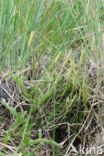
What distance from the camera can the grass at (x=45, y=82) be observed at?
140 cm

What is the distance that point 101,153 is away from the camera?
138 cm

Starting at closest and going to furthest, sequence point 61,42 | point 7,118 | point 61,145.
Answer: point 61,145
point 7,118
point 61,42

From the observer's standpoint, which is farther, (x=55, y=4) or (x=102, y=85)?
(x=55, y=4)

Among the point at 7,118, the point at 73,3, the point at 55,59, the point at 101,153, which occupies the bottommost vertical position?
the point at 101,153

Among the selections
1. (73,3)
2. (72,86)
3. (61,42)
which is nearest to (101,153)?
(72,86)

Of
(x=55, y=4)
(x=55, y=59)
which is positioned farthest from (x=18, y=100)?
(x=55, y=4)

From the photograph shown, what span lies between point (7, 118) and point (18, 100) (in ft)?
0.21

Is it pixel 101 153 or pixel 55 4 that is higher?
pixel 55 4

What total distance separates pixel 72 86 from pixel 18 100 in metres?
0.17

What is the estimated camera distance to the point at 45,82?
1465 mm

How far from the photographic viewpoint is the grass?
1396 mm

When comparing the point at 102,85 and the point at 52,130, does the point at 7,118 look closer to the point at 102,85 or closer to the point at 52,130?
the point at 52,130

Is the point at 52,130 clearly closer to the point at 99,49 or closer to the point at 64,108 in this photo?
the point at 64,108

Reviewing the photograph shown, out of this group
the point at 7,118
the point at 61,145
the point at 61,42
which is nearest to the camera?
the point at 61,145
